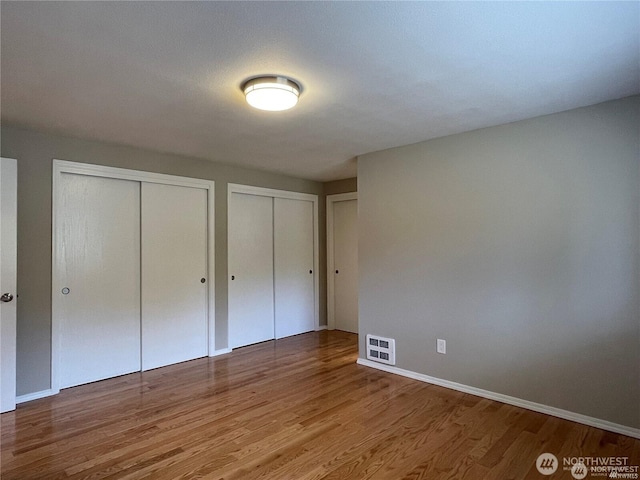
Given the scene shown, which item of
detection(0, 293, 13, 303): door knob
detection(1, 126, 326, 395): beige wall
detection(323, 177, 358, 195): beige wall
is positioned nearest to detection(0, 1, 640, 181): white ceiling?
detection(1, 126, 326, 395): beige wall

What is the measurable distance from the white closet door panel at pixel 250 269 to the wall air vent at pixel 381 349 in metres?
1.72

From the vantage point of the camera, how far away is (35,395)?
3.13 meters

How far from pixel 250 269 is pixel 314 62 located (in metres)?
3.35

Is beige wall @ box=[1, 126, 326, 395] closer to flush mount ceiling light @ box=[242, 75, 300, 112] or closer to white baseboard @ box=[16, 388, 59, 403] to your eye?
white baseboard @ box=[16, 388, 59, 403]

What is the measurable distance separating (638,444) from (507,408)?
2.57 ft

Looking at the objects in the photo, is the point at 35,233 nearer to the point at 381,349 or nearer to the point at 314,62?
the point at 314,62

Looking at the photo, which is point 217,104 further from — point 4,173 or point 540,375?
point 540,375

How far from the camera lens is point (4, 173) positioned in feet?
9.43

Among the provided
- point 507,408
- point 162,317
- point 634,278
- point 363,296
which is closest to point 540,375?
point 507,408

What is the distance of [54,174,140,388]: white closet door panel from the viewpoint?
11.1ft

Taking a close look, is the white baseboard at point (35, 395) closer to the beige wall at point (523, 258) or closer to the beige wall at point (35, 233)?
A: the beige wall at point (35, 233)

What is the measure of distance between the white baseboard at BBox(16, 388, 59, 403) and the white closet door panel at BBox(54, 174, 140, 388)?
0.39 ft

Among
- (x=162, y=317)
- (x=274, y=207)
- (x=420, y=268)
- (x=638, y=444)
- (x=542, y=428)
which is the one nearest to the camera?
(x=638, y=444)

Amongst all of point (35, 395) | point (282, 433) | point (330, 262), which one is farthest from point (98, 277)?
point (330, 262)
